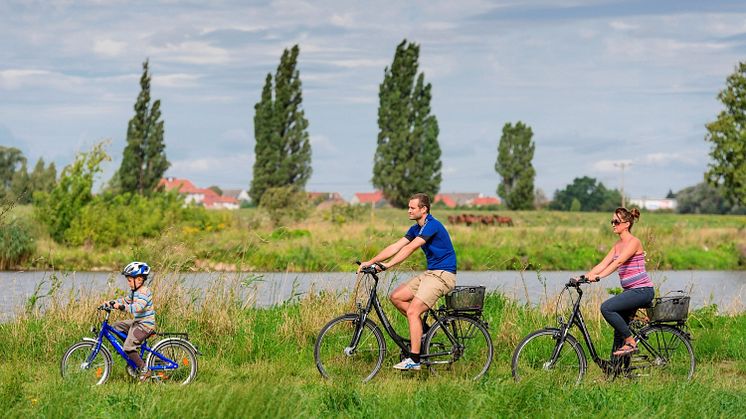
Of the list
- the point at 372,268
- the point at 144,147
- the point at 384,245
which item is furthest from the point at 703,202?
the point at 372,268

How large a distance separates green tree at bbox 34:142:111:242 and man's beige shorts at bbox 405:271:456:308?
27637 mm

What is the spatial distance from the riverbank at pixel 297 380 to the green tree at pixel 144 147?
146 feet

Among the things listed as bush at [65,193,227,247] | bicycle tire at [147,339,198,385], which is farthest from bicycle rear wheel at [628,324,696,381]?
bush at [65,193,227,247]

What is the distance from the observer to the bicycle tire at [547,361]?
8.48 meters

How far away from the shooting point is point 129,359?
8523 millimetres

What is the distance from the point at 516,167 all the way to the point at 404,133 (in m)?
18.3

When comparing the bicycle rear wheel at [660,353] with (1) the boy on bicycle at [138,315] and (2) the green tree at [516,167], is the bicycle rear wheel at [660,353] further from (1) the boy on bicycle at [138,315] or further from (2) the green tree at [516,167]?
(2) the green tree at [516,167]

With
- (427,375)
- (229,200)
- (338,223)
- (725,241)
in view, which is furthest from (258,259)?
(229,200)

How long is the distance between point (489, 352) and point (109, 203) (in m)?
29.4

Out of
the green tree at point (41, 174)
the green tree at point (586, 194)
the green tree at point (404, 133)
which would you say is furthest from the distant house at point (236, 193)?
the green tree at point (404, 133)

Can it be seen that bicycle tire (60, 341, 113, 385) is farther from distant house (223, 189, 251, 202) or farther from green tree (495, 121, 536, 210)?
distant house (223, 189, 251, 202)

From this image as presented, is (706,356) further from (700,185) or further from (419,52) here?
(700,185)

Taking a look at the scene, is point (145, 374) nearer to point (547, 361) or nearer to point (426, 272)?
point (426, 272)

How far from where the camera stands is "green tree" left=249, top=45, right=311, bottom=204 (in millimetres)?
59656
